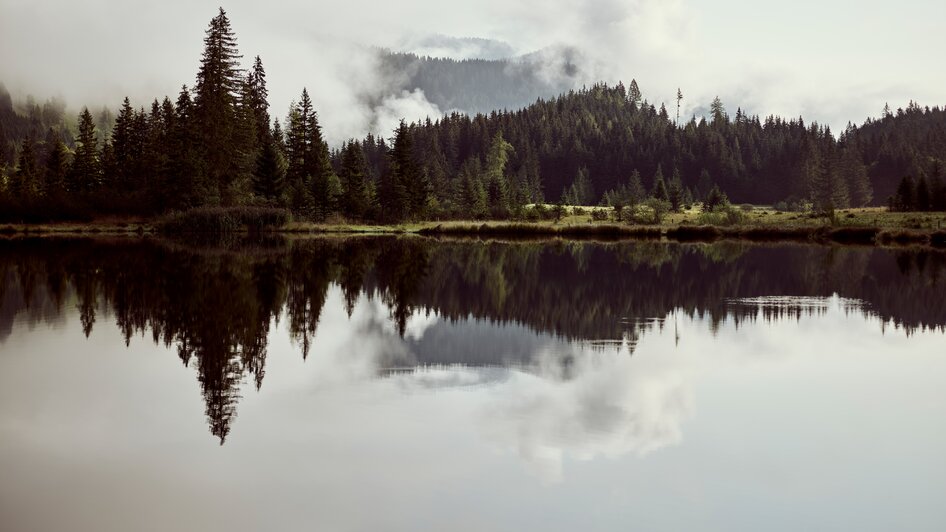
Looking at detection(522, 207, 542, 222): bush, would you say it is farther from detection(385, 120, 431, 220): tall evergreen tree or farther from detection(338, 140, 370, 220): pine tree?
detection(338, 140, 370, 220): pine tree

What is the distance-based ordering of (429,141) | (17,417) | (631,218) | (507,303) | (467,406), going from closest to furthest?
(17,417), (467,406), (507,303), (631,218), (429,141)

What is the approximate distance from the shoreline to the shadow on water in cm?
2028

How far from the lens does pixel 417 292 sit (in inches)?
1192

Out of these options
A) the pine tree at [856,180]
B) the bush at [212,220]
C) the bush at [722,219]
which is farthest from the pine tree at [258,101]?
the pine tree at [856,180]

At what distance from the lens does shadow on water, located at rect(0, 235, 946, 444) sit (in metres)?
20.3

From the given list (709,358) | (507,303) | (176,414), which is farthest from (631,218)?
(176,414)

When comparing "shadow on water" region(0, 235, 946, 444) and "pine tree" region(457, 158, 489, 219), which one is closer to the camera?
"shadow on water" region(0, 235, 946, 444)

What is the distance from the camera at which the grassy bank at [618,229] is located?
74.1 meters

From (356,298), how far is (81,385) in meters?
13.9

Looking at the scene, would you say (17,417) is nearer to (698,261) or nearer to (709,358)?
(709,358)

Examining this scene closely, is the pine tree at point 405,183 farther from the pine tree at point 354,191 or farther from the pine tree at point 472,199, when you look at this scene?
the pine tree at point 472,199

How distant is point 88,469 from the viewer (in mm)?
10242

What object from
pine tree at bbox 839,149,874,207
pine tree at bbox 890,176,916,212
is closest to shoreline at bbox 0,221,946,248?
pine tree at bbox 890,176,916,212

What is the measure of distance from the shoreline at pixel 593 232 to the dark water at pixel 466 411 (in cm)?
4578
